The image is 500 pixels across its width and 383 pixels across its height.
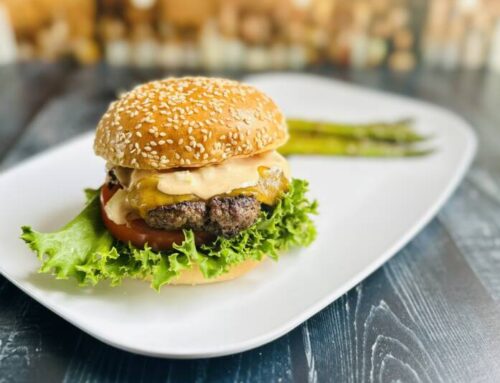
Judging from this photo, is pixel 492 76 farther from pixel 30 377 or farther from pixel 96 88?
pixel 30 377

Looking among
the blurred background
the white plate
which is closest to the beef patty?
the white plate

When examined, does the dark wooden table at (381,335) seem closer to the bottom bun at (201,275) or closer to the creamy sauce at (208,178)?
the bottom bun at (201,275)

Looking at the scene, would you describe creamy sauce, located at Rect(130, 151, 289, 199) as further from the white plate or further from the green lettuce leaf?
the white plate

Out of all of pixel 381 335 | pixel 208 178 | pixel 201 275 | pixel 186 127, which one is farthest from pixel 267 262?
pixel 186 127

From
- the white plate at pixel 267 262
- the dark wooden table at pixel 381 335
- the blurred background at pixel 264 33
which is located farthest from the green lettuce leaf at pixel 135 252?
the blurred background at pixel 264 33

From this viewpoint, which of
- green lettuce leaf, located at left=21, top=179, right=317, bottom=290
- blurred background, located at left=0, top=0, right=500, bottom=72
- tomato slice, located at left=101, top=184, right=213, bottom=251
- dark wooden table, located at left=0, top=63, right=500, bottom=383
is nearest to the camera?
dark wooden table, located at left=0, top=63, right=500, bottom=383

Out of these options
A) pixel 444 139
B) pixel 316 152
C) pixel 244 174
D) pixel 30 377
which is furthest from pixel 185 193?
pixel 444 139
